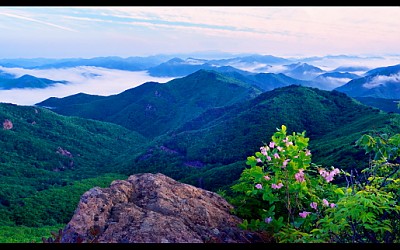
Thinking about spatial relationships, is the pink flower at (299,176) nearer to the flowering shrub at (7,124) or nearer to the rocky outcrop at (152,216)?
the rocky outcrop at (152,216)

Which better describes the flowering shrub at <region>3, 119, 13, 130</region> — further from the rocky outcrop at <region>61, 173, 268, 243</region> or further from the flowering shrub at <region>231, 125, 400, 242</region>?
the flowering shrub at <region>231, 125, 400, 242</region>

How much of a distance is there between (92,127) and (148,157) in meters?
49.7

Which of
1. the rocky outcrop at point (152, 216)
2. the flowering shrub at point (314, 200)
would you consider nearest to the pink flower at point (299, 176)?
the flowering shrub at point (314, 200)

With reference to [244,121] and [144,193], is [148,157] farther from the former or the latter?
[144,193]

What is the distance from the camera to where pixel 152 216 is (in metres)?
8.12

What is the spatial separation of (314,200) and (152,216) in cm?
389

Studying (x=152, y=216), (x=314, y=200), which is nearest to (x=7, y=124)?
(x=152, y=216)

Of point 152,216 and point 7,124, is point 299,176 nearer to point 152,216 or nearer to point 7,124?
point 152,216

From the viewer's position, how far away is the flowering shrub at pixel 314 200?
612cm

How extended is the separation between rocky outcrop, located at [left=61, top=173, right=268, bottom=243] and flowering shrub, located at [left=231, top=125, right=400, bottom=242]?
2.06 feet

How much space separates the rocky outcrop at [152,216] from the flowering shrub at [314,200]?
0.63m

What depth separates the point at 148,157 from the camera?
11256 centimetres
